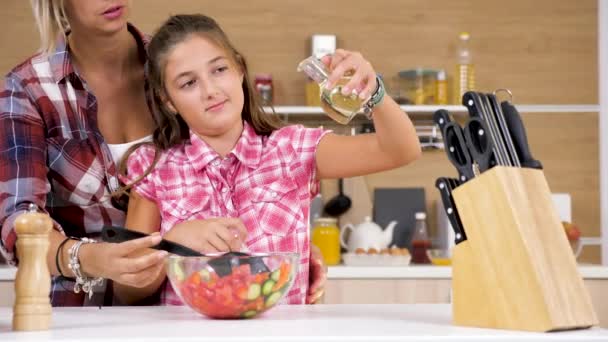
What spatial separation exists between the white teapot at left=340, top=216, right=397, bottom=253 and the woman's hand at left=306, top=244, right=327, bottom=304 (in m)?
1.86

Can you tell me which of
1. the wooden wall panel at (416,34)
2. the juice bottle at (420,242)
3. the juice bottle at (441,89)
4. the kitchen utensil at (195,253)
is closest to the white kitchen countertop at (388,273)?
the juice bottle at (420,242)

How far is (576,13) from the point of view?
4156 mm

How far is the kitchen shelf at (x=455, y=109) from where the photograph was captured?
3.88 meters

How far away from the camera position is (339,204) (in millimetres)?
4062

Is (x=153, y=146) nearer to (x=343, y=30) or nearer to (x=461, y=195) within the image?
(x=461, y=195)

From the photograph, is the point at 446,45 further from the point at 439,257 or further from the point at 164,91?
the point at 164,91

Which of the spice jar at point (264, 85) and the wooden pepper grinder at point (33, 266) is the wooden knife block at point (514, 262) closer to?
the wooden pepper grinder at point (33, 266)

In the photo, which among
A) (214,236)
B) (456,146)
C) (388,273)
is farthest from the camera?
(388,273)

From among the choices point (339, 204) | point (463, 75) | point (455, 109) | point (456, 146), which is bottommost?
point (339, 204)

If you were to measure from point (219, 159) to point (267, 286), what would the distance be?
0.63 meters

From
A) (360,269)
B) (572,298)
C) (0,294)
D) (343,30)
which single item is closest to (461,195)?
(572,298)

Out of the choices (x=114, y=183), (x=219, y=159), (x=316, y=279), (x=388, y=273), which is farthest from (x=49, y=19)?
(x=388, y=273)

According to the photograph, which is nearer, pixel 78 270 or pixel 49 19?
pixel 78 270

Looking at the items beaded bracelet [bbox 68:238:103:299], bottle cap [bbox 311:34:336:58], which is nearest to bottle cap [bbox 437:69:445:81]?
bottle cap [bbox 311:34:336:58]
